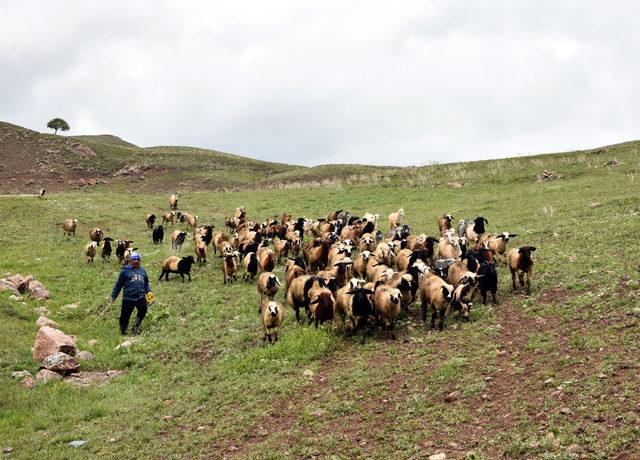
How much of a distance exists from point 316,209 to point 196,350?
22965mm

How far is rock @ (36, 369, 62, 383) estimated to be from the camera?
12159mm

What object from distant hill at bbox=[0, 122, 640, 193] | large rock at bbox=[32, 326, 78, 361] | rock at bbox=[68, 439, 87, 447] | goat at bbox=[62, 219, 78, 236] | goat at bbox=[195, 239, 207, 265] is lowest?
rock at bbox=[68, 439, 87, 447]

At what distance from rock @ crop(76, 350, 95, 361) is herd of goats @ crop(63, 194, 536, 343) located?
423 cm

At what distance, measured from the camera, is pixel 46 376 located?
483 inches

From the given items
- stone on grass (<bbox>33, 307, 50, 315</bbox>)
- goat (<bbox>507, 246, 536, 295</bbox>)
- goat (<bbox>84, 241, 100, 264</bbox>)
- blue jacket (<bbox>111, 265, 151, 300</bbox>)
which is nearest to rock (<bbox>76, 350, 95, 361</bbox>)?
blue jacket (<bbox>111, 265, 151, 300</bbox>)

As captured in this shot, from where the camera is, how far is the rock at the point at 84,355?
13413 mm

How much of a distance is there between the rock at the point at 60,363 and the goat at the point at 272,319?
4332 mm

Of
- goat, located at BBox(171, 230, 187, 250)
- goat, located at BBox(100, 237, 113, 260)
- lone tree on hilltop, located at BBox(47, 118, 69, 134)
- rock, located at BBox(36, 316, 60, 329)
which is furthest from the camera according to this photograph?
lone tree on hilltop, located at BBox(47, 118, 69, 134)

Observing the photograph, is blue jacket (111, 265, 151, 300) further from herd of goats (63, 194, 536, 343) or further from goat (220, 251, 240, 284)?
goat (220, 251, 240, 284)

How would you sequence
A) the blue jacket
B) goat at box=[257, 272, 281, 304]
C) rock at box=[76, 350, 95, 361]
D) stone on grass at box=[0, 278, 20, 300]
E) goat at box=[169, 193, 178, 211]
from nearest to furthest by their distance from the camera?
rock at box=[76, 350, 95, 361], the blue jacket, goat at box=[257, 272, 281, 304], stone on grass at box=[0, 278, 20, 300], goat at box=[169, 193, 178, 211]

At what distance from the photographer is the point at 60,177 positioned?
204ft

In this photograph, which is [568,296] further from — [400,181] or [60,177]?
[60,177]

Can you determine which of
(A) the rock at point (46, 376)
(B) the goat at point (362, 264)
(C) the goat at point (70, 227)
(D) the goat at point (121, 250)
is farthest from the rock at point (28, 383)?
(C) the goat at point (70, 227)

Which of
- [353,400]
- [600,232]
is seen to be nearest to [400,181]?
[600,232]
